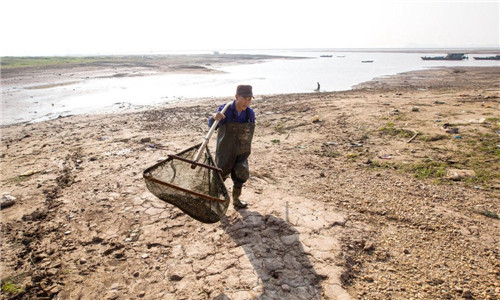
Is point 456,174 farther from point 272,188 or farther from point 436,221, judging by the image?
point 272,188

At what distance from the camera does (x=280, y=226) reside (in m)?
3.32

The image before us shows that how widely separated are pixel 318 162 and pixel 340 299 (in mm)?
3337

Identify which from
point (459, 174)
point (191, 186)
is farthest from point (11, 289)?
point (459, 174)

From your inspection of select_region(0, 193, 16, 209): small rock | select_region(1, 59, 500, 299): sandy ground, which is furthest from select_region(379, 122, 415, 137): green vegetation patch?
select_region(0, 193, 16, 209): small rock

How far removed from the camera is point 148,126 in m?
8.49

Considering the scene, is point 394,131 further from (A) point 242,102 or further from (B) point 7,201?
(B) point 7,201

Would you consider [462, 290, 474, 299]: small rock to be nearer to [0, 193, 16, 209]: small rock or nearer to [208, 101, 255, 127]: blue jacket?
[208, 101, 255, 127]: blue jacket

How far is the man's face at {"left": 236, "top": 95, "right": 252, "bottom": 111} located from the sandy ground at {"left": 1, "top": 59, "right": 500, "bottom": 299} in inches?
54.8

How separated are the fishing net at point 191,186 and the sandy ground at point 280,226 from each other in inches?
22.1

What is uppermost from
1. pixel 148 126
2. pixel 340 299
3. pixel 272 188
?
pixel 148 126

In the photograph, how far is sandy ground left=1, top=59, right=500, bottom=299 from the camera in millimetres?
2555

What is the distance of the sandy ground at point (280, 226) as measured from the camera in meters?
2.55

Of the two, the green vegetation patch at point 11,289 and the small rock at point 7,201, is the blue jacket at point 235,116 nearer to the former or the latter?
the green vegetation patch at point 11,289

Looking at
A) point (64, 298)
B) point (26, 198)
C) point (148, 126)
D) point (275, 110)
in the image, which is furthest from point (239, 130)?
point (275, 110)
